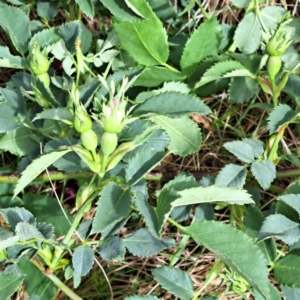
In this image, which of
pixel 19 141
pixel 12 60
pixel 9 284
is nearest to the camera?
pixel 9 284

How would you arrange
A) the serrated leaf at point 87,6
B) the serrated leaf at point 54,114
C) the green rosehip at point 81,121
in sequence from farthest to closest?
the serrated leaf at point 87,6, the serrated leaf at point 54,114, the green rosehip at point 81,121

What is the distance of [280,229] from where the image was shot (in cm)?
78

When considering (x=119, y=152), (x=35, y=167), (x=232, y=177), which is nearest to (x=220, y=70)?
(x=232, y=177)

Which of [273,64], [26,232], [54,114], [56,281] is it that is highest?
[273,64]

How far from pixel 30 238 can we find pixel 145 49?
48 cm

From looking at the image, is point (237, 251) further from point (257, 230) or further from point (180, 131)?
point (180, 131)

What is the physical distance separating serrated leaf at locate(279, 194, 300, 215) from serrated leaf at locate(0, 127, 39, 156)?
1.71ft

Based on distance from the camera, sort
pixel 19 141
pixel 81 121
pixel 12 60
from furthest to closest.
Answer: pixel 19 141
pixel 12 60
pixel 81 121

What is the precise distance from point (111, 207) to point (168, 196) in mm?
92

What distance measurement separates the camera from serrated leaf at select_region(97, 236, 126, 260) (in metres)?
0.77

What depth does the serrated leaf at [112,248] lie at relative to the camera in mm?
771

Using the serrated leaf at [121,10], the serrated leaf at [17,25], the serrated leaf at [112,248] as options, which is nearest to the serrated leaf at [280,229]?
the serrated leaf at [112,248]

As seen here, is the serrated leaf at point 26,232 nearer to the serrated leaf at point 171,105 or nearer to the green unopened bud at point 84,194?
the green unopened bud at point 84,194

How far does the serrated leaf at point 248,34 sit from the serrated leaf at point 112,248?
21.2 inches
